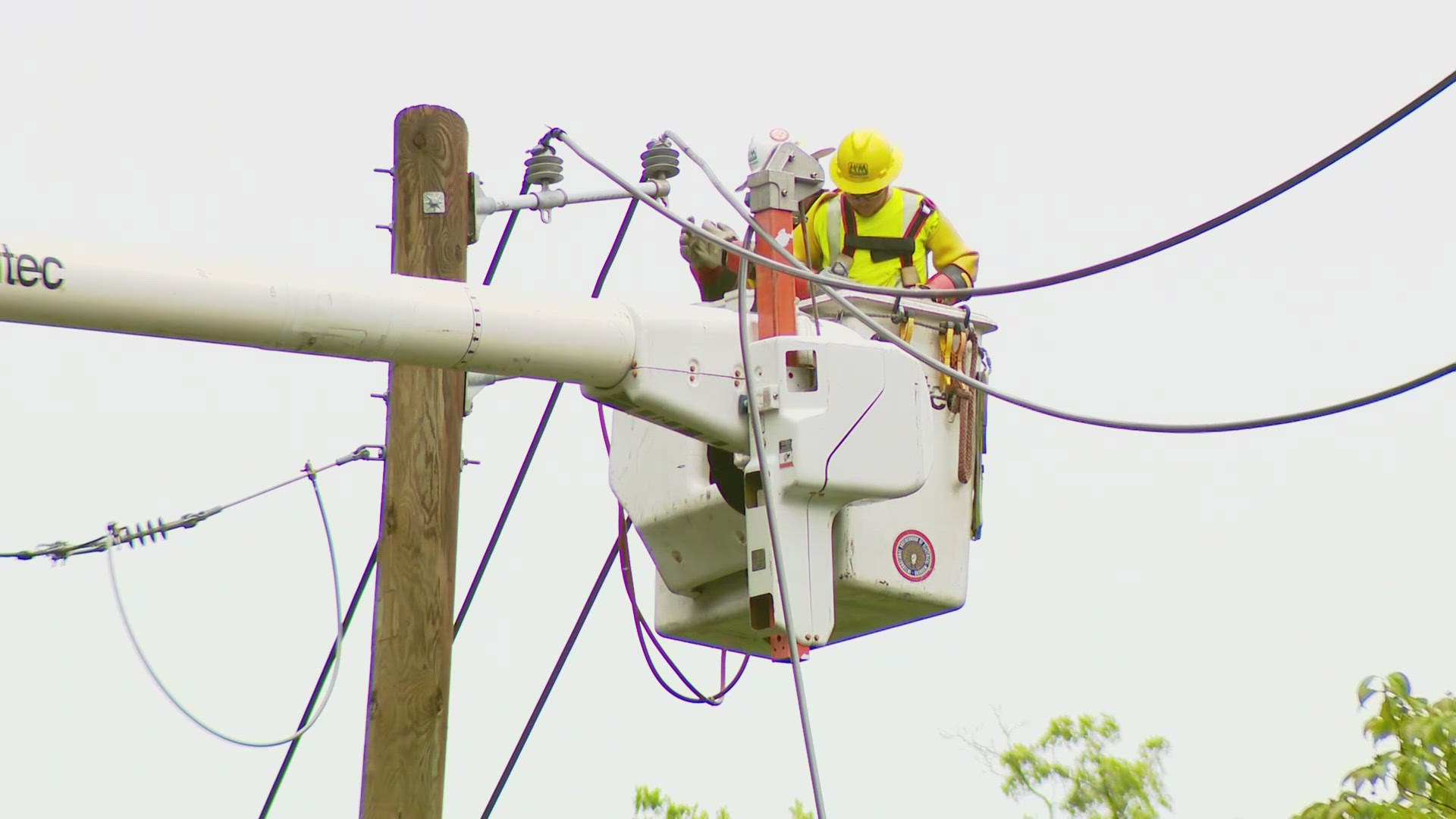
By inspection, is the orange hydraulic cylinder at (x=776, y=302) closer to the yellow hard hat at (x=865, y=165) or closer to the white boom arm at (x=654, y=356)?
the white boom arm at (x=654, y=356)

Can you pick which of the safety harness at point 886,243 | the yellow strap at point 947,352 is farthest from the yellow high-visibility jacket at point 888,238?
the yellow strap at point 947,352

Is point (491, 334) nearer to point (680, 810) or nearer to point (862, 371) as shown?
point (862, 371)

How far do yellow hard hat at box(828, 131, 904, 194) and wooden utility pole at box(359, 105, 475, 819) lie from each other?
2.02m

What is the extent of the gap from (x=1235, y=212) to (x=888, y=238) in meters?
2.82

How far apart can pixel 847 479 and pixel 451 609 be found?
1.39 metres

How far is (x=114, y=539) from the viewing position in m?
9.74

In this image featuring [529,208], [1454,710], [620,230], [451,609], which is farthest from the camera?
[620,230]

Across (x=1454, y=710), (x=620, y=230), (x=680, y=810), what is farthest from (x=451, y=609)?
(x=680, y=810)

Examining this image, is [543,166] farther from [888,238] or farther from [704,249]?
[888,238]

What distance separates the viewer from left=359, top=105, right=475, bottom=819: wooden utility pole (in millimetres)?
7898

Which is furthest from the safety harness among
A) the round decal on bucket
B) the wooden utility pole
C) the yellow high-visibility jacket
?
the wooden utility pole

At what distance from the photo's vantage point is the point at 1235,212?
7082 mm

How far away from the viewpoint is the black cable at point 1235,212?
6430mm

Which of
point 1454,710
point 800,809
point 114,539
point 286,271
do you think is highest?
point 286,271
